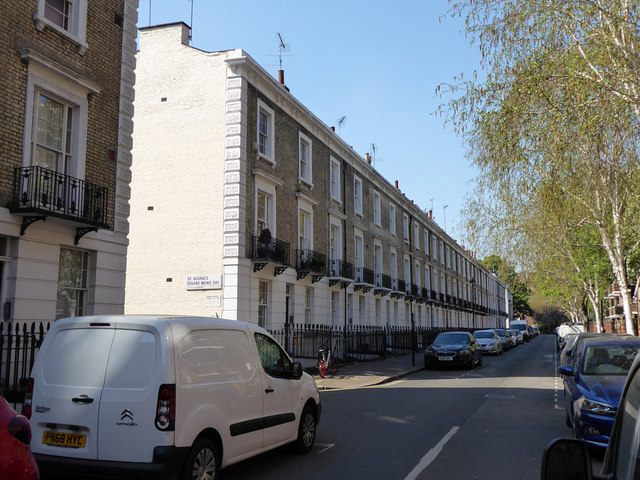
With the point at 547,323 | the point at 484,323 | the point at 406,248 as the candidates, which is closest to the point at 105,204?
the point at 406,248

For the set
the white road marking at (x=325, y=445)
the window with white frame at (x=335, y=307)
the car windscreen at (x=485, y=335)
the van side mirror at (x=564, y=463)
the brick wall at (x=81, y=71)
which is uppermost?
the brick wall at (x=81, y=71)

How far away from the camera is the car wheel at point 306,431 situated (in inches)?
307

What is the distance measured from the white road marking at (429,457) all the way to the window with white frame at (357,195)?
23.5m

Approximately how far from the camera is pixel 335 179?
97.0 ft

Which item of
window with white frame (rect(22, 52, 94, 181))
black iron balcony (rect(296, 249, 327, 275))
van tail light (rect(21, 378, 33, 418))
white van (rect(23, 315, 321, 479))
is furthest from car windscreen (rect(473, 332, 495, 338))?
van tail light (rect(21, 378, 33, 418))

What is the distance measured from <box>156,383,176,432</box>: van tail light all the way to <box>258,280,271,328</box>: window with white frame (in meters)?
16.0

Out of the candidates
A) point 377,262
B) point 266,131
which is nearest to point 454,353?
point 266,131

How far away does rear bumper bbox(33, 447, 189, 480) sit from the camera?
517cm

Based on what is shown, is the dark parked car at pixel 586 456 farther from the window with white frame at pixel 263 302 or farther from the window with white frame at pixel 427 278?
the window with white frame at pixel 427 278

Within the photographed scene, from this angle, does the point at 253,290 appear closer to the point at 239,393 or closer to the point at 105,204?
the point at 105,204

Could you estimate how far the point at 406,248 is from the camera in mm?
42344

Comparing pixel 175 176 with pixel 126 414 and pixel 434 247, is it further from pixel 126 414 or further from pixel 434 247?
pixel 434 247

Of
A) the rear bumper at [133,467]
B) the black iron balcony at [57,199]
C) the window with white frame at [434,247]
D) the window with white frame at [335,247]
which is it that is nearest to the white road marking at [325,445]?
the rear bumper at [133,467]

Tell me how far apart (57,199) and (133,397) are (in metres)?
8.50
